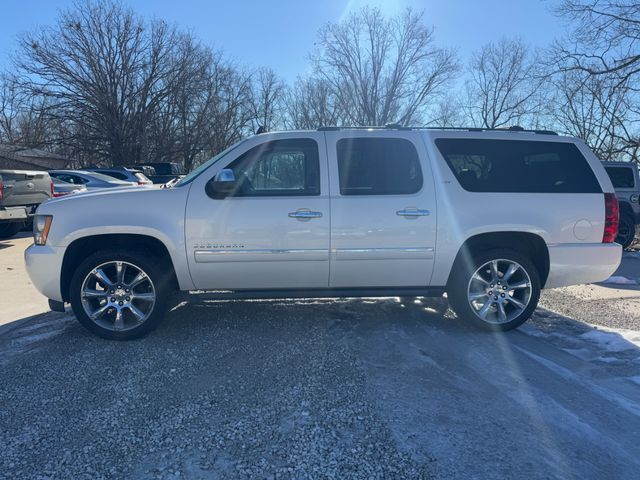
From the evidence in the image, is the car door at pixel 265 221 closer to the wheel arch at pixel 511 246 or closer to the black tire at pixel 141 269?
the black tire at pixel 141 269

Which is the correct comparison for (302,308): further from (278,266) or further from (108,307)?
(108,307)

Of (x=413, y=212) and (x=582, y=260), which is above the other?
(x=413, y=212)

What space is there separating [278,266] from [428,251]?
146 centimetres

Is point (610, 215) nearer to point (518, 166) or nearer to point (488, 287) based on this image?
point (518, 166)

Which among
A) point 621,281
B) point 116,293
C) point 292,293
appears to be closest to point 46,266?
point 116,293

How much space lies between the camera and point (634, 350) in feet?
13.0

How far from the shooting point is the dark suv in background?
9977 millimetres

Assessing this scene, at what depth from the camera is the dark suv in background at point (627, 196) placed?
32.7 feet

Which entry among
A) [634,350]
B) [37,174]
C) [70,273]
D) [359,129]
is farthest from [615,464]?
[37,174]

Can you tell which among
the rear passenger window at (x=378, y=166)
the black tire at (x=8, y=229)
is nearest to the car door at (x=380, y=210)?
the rear passenger window at (x=378, y=166)

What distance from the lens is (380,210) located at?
407cm

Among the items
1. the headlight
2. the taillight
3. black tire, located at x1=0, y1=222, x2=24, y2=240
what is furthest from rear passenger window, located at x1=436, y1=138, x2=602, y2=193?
black tire, located at x1=0, y1=222, x2=24, y2=240

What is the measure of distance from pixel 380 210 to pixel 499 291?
1522 millimetres

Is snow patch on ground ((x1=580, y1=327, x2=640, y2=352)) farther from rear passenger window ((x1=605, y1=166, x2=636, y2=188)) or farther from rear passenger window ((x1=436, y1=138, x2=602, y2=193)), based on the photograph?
rear passenger window ((x1=605, y1=166, x2=636, y2=188))
